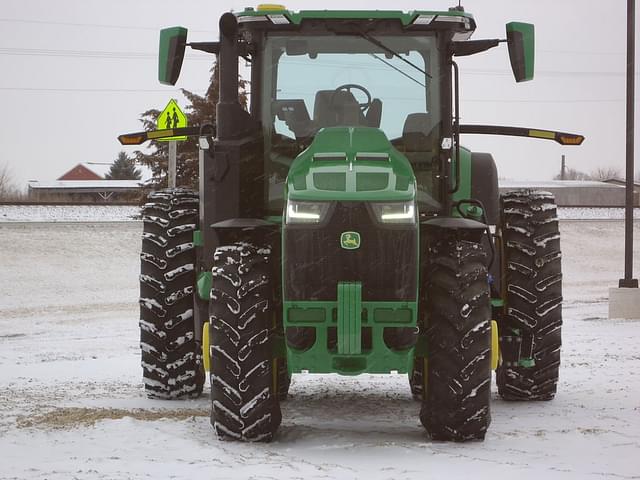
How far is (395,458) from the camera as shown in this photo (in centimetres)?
682

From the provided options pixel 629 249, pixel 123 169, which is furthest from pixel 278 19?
pixel 123 169

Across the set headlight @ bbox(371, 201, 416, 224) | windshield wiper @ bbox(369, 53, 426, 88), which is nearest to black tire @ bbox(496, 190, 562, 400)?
windshield wiper @ bbox(369, 53, 426, 88)

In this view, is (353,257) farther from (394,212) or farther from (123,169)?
(123,169)

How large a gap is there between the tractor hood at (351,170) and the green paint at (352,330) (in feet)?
2.16

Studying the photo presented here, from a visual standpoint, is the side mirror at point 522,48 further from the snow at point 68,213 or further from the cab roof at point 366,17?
the snow at point 68,213

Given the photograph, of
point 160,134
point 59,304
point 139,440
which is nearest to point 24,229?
point 59,304

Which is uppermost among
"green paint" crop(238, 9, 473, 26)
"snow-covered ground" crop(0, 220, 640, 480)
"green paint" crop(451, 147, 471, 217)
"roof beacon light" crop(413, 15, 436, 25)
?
"green paint" crop(238, 9, 473, 26)

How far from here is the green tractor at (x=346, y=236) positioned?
6988 millimetres

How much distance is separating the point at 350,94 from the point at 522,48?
4.21ft

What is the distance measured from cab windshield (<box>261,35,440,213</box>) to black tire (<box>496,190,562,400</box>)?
130 cm

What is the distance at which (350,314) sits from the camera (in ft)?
22.7

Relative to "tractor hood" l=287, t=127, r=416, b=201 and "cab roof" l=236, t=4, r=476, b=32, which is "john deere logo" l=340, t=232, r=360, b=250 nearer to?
"tractor hood" l=287, t=127, r=416, b=201

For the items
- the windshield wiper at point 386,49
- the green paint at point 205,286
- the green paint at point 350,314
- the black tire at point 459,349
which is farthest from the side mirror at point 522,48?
the green paint at point 205,286

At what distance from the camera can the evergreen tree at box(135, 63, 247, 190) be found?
30.9m
